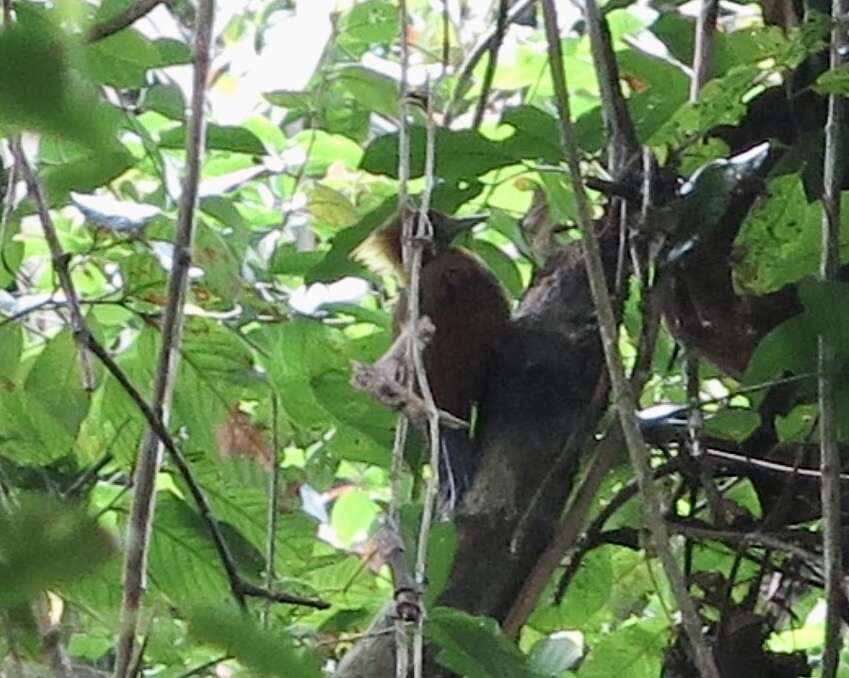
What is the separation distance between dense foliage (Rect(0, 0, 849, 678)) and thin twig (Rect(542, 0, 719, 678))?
10cm

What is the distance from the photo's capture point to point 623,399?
621mm

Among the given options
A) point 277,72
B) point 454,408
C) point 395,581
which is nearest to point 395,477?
point 395,581

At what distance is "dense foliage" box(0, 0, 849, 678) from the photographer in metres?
0.75

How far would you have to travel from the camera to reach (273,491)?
896 millimetres

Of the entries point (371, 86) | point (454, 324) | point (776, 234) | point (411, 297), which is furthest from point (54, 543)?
point (371, 86)

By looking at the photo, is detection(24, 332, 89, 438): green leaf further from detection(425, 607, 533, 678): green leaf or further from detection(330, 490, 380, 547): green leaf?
detection(330, 490, 380, 547): green leaf

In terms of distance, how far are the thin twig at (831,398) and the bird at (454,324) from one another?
9.8 inches

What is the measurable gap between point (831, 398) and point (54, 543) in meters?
0.55

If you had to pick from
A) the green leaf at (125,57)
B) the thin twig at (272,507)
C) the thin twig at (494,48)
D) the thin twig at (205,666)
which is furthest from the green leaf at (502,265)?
the thin twig at (205,666)

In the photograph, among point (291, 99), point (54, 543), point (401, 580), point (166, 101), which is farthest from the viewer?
point (291, 99)

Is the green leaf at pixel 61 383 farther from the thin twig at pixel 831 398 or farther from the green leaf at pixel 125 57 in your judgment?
the thin twig at pixel 831 398

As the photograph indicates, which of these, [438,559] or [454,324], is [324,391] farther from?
[438,559]

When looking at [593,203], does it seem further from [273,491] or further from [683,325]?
[273,491]

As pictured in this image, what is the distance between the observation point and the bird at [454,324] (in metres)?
0.88
